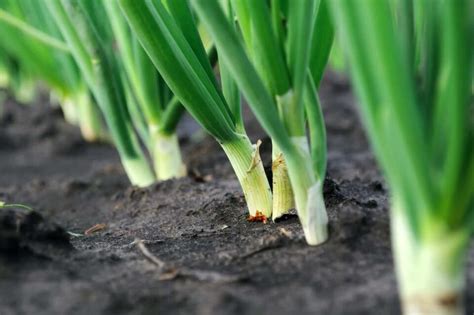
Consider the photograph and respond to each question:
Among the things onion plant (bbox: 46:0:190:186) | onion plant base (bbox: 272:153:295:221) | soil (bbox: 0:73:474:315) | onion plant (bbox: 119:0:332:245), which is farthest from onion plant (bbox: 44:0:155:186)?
onion plant base (bbox: 272:153:295:221)

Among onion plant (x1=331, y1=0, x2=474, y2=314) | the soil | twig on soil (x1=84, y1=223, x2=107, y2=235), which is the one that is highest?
onion plant (x1=331, y1=0, x2=474, y2=314)

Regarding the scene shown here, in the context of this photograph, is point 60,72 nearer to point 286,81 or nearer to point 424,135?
point 286,81

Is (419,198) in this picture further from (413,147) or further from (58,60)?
(58,60)

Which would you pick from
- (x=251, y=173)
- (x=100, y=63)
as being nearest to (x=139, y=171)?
(x=100, y=63)

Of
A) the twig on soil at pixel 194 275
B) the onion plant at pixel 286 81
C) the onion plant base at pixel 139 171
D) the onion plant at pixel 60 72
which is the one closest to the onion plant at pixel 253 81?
the onion plant at pixel 286 81

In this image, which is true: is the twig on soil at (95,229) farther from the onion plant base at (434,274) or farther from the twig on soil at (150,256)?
the onion plant base at (434,274)

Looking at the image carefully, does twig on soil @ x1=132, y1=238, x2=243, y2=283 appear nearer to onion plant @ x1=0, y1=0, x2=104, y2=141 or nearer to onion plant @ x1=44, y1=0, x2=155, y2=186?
onion plant @ x1=44, y1=0, x2=155, y2=186

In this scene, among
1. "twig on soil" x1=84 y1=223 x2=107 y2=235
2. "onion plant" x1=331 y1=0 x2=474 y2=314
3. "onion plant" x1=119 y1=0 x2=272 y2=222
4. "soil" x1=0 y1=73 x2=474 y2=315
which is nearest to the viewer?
"onion plant" x1=331 y1=0 x2=474 y2=314
